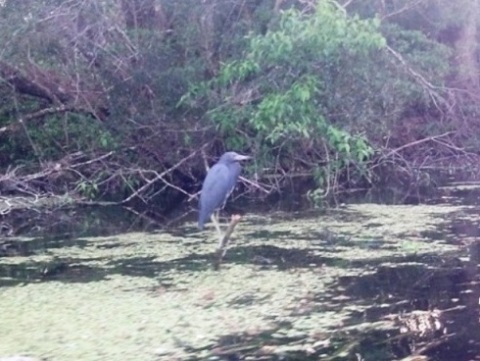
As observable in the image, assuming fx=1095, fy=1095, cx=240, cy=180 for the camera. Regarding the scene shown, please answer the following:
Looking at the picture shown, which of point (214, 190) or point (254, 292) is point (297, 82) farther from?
point (254, 292)

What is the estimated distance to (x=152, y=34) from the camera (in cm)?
1155

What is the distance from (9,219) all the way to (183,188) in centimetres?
239

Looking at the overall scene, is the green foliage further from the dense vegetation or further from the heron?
the heron

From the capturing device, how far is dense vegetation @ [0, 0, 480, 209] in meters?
10.6

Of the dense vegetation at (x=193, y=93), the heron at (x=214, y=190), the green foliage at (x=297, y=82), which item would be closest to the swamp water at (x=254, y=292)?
the heron at (x=214, y=190)

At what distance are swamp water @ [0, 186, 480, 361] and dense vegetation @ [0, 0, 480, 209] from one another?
2051 millimetres

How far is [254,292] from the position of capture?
20.4ft

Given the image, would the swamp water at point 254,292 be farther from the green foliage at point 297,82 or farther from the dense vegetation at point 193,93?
the dense vegetation at point 193,93

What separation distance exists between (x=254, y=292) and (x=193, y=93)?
5284 millimetres

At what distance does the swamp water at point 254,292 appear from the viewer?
16.6 feet

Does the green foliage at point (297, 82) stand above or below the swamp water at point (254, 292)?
above

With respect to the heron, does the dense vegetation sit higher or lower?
higher

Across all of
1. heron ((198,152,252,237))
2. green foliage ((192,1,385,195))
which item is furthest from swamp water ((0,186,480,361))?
green foliage ((192,1,385,195))

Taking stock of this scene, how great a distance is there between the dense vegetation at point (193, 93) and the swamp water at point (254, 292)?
2.05 meters
